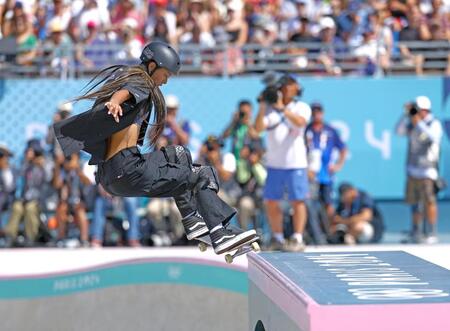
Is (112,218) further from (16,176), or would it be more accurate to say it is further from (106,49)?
(106,49)

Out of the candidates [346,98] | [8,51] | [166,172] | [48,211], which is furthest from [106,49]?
[166,172]

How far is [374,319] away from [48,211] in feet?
30.2

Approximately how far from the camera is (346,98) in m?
15.7

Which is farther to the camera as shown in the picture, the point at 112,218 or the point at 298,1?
the point at 298,1

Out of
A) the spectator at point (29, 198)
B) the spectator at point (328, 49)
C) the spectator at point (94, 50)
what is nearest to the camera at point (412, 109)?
the spectator at point (328, 49)

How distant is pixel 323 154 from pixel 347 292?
830cm

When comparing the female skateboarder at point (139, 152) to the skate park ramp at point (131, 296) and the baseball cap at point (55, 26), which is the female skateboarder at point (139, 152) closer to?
the skate park ramp at point (131, 296)

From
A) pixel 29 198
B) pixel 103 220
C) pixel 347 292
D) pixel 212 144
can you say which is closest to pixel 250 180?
pixel 212 144

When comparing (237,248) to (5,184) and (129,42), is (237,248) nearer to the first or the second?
(5,184)

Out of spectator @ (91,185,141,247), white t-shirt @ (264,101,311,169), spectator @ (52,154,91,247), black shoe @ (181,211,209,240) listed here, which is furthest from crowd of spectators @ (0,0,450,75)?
black shoe @ (181,211,209,240)

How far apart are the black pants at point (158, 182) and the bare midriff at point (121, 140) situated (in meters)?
0.03

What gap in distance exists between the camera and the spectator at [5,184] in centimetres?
1336

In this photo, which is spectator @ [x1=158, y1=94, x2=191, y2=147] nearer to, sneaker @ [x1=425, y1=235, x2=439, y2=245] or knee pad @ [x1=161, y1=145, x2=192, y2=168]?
sneaker @ [x1=425, y1=235, x2=439, y2=245]

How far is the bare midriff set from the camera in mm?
7031
